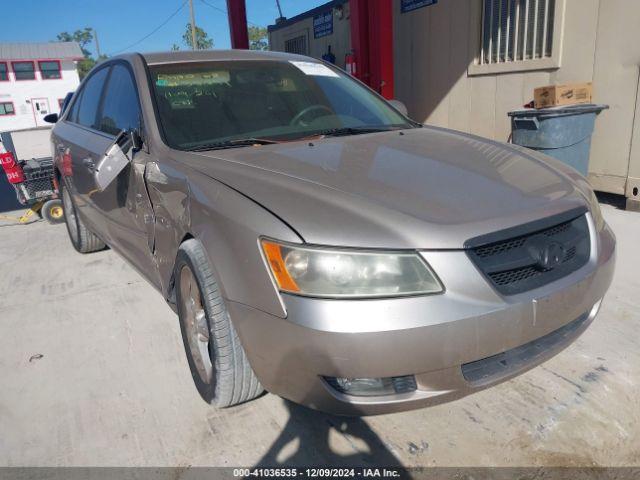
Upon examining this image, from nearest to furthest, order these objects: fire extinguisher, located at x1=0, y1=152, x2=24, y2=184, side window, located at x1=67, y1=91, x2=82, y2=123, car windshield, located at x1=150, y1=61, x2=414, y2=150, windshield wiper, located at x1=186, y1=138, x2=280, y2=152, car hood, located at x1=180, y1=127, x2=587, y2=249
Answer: car hood, located at x1=180, y1=127, x2=587, y2=249
windshield wiper, located at x1=186, y1=138, x2=280, y2=152
car windshield, located at x1=150, y1=61, x2=414, y2=150
side window, located at x1=67, y1=91, x2=82, y2=123
fire extinguisher, located at x1=0, y1=152, x2=24, y2=184

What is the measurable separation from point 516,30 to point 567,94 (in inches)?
Result: 50.4

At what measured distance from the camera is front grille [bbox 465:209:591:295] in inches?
64.7

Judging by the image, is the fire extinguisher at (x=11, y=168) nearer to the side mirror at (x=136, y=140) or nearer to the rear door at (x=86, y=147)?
the rear door at (x=86, y=147)

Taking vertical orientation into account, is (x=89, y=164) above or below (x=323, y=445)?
above

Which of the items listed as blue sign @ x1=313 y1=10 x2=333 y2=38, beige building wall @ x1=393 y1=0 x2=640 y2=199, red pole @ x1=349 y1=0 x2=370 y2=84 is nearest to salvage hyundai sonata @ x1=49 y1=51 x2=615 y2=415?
beige building wall @ x1=393 y1=0 x2=640 y2=199

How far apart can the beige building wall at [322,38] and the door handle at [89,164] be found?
6.46 m

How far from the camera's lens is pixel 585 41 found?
5.08 metres

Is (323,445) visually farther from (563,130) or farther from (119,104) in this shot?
(563,130)

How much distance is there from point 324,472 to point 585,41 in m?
5.06

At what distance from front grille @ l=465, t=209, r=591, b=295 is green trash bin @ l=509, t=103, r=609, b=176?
331 centimetres

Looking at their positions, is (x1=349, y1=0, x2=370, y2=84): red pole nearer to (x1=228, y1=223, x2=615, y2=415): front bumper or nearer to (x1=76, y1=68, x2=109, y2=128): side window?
(x1=76, y1=68, x2=109, y2=128): side window

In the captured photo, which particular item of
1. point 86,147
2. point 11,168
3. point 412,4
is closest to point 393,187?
point 86,147

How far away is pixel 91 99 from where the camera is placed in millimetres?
3828

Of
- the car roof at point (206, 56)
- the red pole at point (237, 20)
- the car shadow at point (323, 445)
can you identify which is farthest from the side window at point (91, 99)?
the red pole at point (237, 20)
